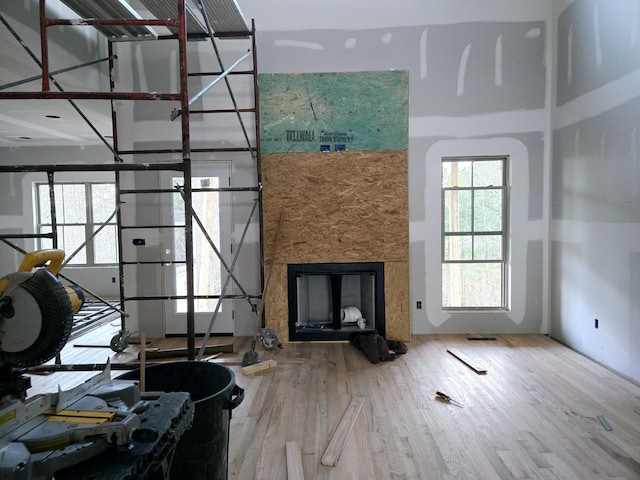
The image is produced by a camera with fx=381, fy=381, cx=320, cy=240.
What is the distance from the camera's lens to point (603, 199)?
12.1ft

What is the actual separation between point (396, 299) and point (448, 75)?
2.76 meters

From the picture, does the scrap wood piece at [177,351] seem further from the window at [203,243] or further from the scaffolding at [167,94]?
the window at [203,243]

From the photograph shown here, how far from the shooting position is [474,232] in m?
4.77

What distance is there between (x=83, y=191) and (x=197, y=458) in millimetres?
7750

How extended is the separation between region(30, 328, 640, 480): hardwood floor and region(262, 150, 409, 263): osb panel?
118 cm

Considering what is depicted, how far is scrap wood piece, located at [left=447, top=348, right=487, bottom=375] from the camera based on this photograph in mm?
3588

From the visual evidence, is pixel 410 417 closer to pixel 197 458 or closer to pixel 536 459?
pixel 536 459

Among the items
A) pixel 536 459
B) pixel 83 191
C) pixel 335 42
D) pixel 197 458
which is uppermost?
pixel 335 42

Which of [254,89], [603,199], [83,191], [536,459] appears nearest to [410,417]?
[536,459]

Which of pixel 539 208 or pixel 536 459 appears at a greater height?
pixel 539 208

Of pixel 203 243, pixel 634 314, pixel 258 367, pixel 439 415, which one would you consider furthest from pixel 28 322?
pixel 634 314

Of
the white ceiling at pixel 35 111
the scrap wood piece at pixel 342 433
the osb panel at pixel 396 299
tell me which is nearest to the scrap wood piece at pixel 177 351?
the scrap wood piece at pixel 342 433

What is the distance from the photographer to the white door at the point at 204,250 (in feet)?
15.3

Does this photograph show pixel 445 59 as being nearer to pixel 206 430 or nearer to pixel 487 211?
pixel 487 211
